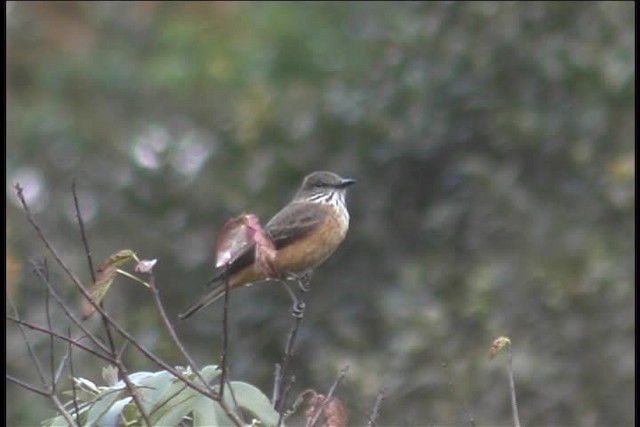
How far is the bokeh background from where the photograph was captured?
716 cm

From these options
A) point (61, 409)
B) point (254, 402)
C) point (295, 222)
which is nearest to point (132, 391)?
point (61, 409)

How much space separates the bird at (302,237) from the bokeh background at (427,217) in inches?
55.8

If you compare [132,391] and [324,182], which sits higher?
[324,182]

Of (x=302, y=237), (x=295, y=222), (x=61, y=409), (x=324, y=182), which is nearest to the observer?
(x=61, y=409)

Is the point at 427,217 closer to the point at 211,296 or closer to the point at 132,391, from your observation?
A: the point at 211,296

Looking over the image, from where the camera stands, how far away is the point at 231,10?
1506 centimetres

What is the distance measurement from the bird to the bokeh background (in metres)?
1.42

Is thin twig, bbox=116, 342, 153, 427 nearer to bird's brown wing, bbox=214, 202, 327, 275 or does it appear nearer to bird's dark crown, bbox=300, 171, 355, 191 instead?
bird's brown wing, bbox=214, 202, 327, 275

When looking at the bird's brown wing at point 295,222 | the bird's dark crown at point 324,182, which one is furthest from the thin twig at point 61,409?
the bird's dark crown at point 324,182

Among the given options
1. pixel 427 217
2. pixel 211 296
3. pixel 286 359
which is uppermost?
pixel 427 217

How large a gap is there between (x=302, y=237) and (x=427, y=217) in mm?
2883

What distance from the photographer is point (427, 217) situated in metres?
7.93

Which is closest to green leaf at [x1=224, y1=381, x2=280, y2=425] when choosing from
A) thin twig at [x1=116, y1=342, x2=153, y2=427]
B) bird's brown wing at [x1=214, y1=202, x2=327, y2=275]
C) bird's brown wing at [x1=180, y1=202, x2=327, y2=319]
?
thin twig at [x1=116, y1=342, x2=153, y2=427]

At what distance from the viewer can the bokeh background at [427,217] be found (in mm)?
7164
